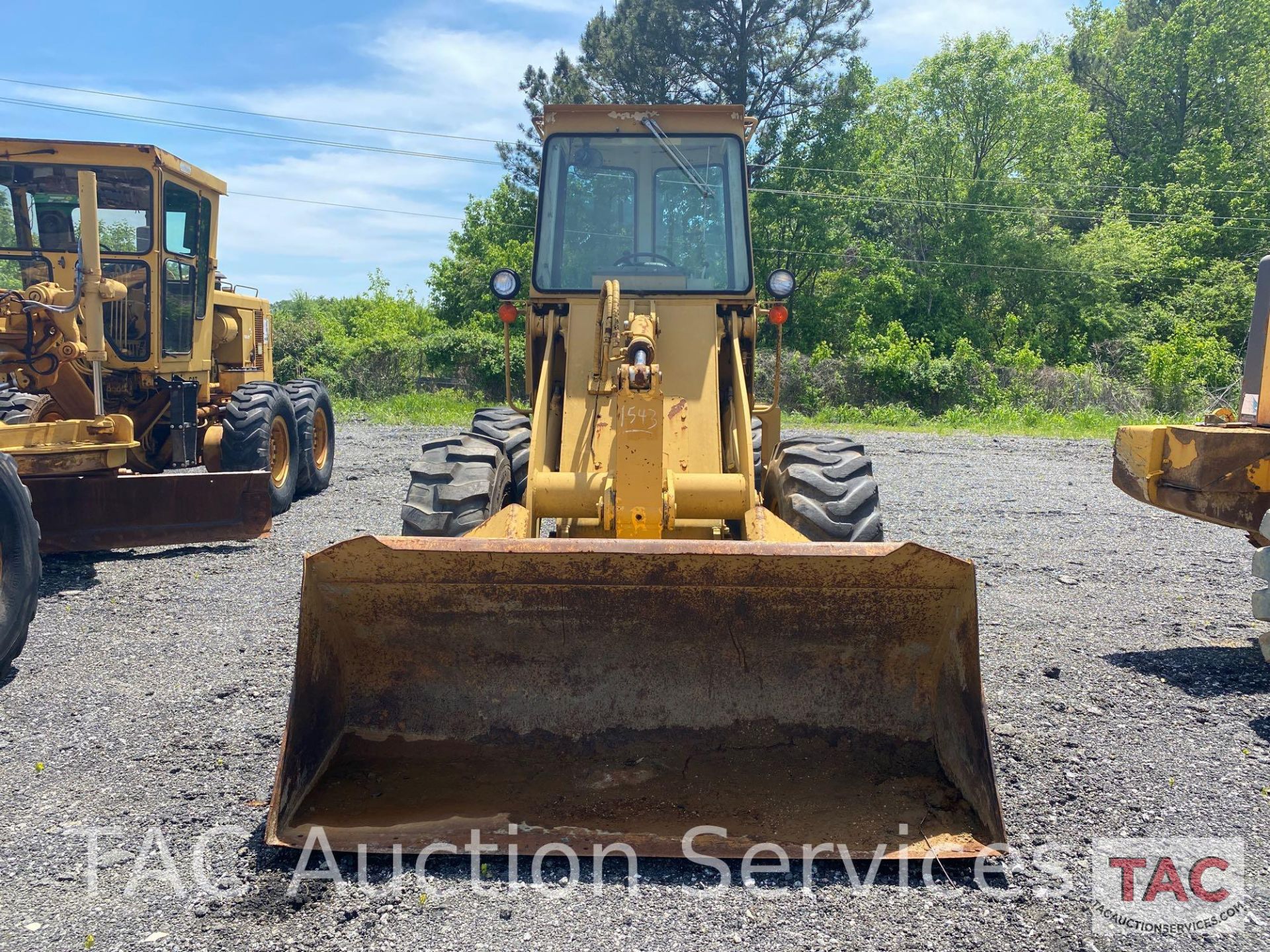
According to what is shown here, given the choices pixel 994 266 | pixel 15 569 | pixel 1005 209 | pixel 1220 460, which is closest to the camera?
pixel 15 569

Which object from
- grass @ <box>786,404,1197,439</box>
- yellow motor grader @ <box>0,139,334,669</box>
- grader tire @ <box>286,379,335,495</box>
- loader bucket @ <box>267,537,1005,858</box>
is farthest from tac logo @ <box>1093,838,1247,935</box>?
grass @ <box>786,404,1197,439</box>

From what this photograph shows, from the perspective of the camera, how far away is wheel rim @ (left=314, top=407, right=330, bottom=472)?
12.1m

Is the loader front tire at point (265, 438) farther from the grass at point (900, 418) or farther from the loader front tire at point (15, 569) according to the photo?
the grass at point (900, 418)

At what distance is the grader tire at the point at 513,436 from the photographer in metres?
5.89

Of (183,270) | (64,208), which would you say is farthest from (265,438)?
(64,208)

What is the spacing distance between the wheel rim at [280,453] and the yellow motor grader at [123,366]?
0.06 ft

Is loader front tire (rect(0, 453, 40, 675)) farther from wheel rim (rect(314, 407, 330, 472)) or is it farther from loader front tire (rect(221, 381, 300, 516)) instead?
wheel rim (rect(314, 407, 330, 472))

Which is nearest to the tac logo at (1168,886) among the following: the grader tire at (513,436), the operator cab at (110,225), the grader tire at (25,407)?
the grader tire at (513,436)

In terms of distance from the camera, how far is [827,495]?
520 centimetres

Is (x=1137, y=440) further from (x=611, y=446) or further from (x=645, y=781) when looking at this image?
(x=645, y=781)

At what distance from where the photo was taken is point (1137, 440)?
6.07 metres

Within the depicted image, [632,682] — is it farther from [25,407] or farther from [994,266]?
[994,266]

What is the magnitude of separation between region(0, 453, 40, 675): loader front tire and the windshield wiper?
401 centimetres

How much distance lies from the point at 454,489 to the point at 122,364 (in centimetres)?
500
